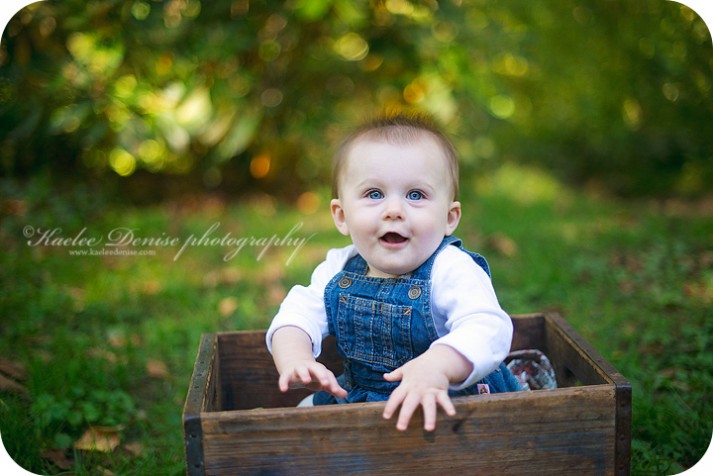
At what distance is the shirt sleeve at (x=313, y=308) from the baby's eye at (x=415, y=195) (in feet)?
0.90

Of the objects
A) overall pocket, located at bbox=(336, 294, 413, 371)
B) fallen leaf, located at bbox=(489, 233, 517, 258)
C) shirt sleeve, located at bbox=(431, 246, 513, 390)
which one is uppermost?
shirt sleeve, located at bbox=(431, 246, 513, 390)

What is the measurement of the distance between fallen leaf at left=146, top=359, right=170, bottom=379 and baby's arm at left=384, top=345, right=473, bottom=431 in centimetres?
125

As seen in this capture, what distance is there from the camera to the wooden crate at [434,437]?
4.14 feet

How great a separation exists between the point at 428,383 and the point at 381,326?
0.94ft

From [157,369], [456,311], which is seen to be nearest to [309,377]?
[456,311]

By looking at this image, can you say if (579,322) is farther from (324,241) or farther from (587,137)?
(587,137)

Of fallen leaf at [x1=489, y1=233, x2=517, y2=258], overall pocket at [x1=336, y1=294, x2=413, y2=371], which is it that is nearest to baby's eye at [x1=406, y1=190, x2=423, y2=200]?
overall pocket at [x1=336, y1=294, x2=413, y2=371]

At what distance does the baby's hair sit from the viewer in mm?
1547

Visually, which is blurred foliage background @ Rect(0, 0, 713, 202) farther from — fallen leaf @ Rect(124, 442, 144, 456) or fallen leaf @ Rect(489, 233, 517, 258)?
fallen leaf @ Rect(124, 442, 144, 456)

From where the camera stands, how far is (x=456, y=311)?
144 centimetres

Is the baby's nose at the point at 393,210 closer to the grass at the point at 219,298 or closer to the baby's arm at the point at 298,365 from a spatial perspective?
the baby's arm at the point at 298,365

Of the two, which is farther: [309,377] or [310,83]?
[310,83]

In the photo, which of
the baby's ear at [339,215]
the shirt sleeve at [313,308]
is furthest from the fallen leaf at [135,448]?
the baby's ear at [339,215]

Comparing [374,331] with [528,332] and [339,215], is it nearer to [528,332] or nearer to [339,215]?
[339,215]
